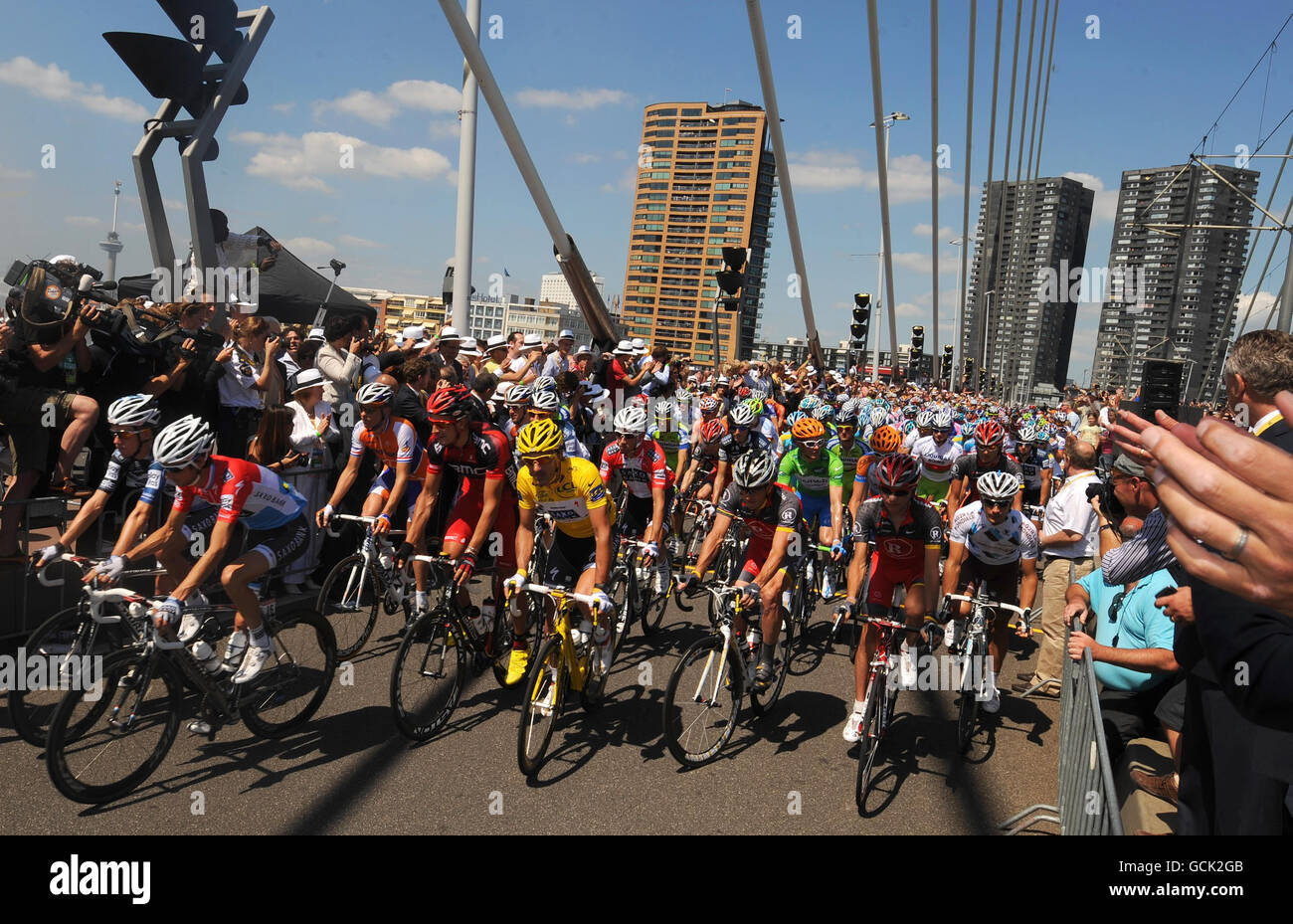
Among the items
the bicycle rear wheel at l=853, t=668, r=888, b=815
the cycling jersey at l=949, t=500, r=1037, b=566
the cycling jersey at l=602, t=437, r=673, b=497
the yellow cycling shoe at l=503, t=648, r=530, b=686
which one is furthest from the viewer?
the cycling jersey at l=602, t=437, r=673, b=497

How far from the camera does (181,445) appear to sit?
15.9 feet

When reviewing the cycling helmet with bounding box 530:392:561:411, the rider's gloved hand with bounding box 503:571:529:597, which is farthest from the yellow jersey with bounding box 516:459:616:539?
the cycling helmet with bounding box 530:392:561:411

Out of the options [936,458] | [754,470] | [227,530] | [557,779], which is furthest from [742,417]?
[227,530]

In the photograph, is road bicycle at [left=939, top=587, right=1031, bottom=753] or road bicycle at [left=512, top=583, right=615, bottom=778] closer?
road bicycle at [left=512, top=583, right=615, bottom=778]

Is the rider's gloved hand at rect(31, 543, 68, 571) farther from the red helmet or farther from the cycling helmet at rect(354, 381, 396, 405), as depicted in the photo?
the red helmet

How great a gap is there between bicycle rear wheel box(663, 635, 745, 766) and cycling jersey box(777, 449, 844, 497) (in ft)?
10.9

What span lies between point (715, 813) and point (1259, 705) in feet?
12.3

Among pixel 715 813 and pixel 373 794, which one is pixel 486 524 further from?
pixel 715 813

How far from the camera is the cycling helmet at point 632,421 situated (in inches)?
288

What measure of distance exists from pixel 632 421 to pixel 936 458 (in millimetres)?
3682

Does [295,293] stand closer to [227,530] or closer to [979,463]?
[227,530]

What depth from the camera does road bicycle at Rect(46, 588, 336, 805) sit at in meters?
4.34

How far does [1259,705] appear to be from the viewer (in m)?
1.57

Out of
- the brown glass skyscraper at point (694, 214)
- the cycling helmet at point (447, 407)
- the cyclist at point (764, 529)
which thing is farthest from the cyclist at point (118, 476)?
the brown glass skyscraper at point (694, 214)
